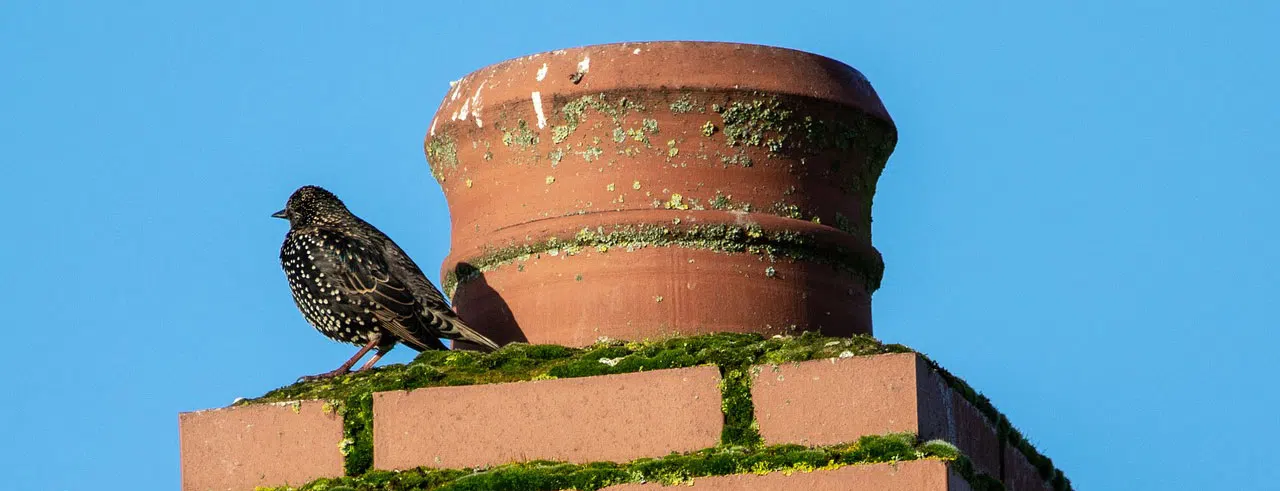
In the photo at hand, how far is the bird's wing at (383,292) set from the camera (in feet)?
21.0

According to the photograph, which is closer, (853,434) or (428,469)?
(853,434)

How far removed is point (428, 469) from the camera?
518cm

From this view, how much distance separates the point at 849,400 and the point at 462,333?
1.64 metres

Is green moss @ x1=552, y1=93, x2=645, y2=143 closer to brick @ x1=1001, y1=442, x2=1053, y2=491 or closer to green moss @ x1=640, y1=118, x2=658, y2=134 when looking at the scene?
green moss @ x1=640, y1=118, x2=658, y2=134

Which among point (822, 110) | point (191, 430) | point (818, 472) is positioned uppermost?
point (822, 110)

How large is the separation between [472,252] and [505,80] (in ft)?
1.88

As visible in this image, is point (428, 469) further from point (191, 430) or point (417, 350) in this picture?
point (417, 350)

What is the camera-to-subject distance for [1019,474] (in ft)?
18.8

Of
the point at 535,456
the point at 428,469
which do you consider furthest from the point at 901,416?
the point at 428,469

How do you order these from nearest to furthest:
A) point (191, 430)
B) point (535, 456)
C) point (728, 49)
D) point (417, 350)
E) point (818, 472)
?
point (818, 472), point (535, 456), point (191, 430), point (728, 49), point (417, 350)

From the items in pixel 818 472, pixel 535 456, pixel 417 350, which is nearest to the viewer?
pixel 818 472

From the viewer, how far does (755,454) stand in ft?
15.8

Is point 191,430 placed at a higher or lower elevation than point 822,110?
lower

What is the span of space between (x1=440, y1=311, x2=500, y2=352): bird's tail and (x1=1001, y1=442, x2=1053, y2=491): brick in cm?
157
